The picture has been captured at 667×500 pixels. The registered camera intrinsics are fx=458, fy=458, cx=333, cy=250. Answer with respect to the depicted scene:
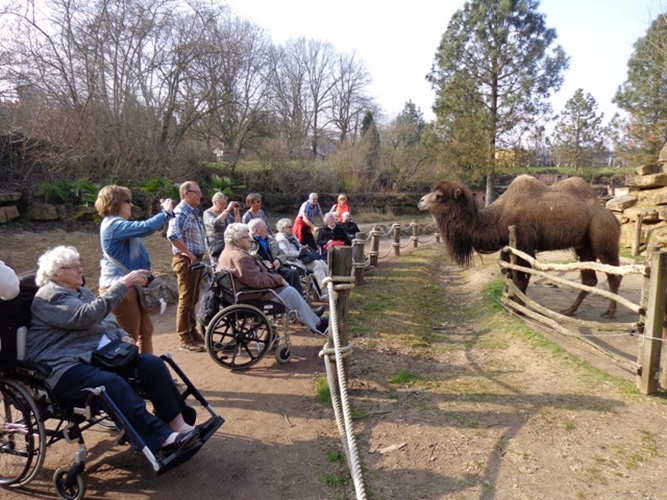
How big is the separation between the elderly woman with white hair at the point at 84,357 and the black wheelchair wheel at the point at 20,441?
18cm

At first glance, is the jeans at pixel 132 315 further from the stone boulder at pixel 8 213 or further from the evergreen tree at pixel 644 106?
the evergreen tree at pixel 644 106

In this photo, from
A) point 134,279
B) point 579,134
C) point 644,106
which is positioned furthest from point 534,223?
point 579,134

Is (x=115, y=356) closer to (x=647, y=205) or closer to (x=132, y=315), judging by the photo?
(x=132, y=315)

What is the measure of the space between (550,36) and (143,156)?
21.5 metres

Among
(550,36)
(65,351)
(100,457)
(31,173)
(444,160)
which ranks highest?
(550,36)

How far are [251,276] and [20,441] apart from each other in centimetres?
234

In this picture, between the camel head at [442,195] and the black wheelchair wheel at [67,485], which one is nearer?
the black wheelchair wheel at [67,485]

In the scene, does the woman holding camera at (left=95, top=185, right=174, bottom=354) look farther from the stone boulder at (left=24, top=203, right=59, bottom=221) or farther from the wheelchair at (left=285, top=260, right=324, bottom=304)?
the stone boulder at (left=24, top=203, right=59, bottom=221)

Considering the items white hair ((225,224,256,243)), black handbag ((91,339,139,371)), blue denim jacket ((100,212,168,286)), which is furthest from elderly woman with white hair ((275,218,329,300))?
black handbag ((91,339,139,371))

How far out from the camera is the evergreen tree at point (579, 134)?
104 feet

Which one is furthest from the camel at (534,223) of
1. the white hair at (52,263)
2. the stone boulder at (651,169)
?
the stone boulder at (651,169)

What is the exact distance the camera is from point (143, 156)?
567 inches

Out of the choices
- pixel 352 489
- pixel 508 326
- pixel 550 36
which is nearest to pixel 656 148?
pixel 550 36

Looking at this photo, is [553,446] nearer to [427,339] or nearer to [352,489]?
[352,489]
